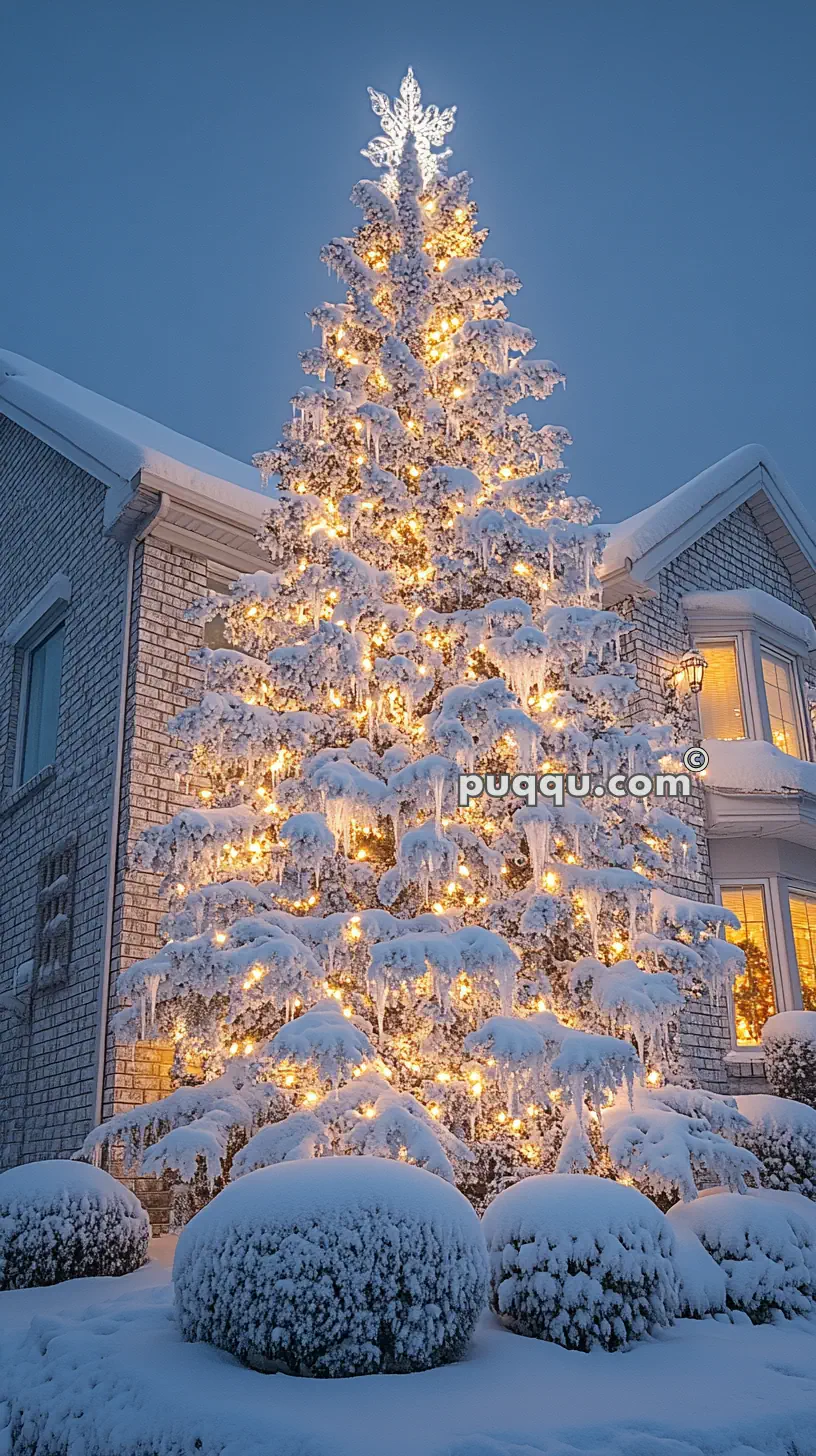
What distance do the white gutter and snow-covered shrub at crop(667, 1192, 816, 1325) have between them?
15.5 feet

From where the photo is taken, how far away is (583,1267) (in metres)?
5.43

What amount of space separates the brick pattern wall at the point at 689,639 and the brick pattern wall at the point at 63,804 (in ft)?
17.0

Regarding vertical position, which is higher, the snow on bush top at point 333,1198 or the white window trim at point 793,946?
the white window trim at point 793,946

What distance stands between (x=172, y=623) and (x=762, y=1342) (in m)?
7.65

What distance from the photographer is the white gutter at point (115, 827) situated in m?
9.20

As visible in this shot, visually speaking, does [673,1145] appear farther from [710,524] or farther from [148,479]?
[710,524]

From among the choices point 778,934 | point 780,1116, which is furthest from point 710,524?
point 780,1116

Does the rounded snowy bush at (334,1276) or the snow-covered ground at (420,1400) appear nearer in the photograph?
the snow-covered ground at (420,1400)

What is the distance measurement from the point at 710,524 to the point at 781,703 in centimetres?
249

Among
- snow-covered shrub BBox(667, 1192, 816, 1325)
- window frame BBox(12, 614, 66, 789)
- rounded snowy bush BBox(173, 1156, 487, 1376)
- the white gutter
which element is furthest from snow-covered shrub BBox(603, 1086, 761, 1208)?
window frame BBox(12, 614, 66, 789)

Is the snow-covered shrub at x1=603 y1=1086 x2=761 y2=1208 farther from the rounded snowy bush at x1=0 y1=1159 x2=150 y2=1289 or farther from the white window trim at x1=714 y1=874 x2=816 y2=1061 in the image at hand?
the white window trim at x1=714 y1=874 x2=816 y2=1061

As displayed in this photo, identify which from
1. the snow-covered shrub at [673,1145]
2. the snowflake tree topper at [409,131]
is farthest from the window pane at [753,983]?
the snowflake tree topper at [409,131]

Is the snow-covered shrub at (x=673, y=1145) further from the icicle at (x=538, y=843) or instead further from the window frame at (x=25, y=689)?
the window frame at (x=25, y=689)

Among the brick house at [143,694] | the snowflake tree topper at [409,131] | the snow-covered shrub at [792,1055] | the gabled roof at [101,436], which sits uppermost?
the snowflake tree topper at [409,131]
